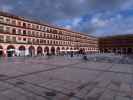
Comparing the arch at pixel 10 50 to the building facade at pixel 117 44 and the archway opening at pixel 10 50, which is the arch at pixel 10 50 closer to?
the archway opening at pixel 10 50

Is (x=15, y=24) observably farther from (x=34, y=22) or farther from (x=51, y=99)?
(x=51, y=99)

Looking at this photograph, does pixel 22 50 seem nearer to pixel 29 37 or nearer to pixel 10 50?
pixel 10 50

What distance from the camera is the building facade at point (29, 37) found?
142 feet

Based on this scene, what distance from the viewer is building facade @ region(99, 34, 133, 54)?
96.4m

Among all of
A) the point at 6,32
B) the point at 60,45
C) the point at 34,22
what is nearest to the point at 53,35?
the point at 60,45

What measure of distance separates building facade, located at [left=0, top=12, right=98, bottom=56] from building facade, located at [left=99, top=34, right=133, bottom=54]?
130ft

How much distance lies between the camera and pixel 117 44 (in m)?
101

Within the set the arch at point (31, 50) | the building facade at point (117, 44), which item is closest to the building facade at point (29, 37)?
the arch at point (31, 50)

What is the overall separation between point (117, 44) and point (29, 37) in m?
71.5

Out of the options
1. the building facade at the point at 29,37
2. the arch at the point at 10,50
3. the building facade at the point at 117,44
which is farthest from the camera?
the building facade at the point at 117,44

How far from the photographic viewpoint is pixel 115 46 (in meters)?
103

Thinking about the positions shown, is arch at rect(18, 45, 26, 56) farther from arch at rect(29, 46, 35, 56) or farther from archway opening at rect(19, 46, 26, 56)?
arch at rect(29, 46, 35, 56)

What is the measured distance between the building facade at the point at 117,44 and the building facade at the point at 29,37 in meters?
39.5

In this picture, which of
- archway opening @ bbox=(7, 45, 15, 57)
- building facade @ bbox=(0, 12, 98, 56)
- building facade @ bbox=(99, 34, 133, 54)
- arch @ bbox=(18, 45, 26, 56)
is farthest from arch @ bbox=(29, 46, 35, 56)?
building facade @ bbox=(99, 34, 133, 54)
